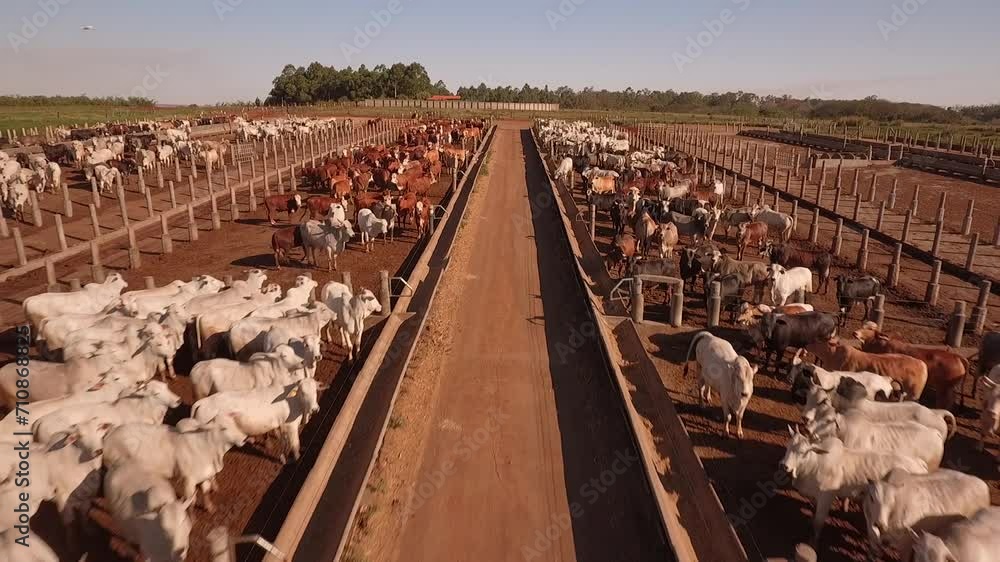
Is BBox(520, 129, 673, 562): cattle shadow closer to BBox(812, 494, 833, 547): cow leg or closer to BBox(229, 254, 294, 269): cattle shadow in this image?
BBox(812, 494, 833, 547): cow leg

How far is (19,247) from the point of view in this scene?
1623 cm

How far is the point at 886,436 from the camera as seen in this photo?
803 centimetres

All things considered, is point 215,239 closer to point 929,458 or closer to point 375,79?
point 929,458

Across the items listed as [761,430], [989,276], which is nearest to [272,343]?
[761,430]

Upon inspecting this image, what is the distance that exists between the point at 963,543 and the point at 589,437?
4.94 meters

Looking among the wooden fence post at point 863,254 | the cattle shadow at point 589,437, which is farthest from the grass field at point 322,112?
the cattle shadow at point 589,437

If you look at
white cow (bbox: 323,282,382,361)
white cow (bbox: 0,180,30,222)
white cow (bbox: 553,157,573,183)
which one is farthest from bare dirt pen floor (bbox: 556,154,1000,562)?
white cow (bbox: 0,180,30,222)

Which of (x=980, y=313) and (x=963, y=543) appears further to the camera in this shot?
(x=980, y=313)

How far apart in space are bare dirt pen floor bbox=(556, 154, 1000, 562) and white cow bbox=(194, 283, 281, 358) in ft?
25.5

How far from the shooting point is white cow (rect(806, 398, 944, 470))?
7.94 m

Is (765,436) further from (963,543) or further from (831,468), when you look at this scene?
(963,543)

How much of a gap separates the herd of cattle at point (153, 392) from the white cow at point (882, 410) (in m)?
7.39

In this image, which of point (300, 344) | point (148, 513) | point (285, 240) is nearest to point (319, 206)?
point (285, 240)

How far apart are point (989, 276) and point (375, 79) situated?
11045cm
